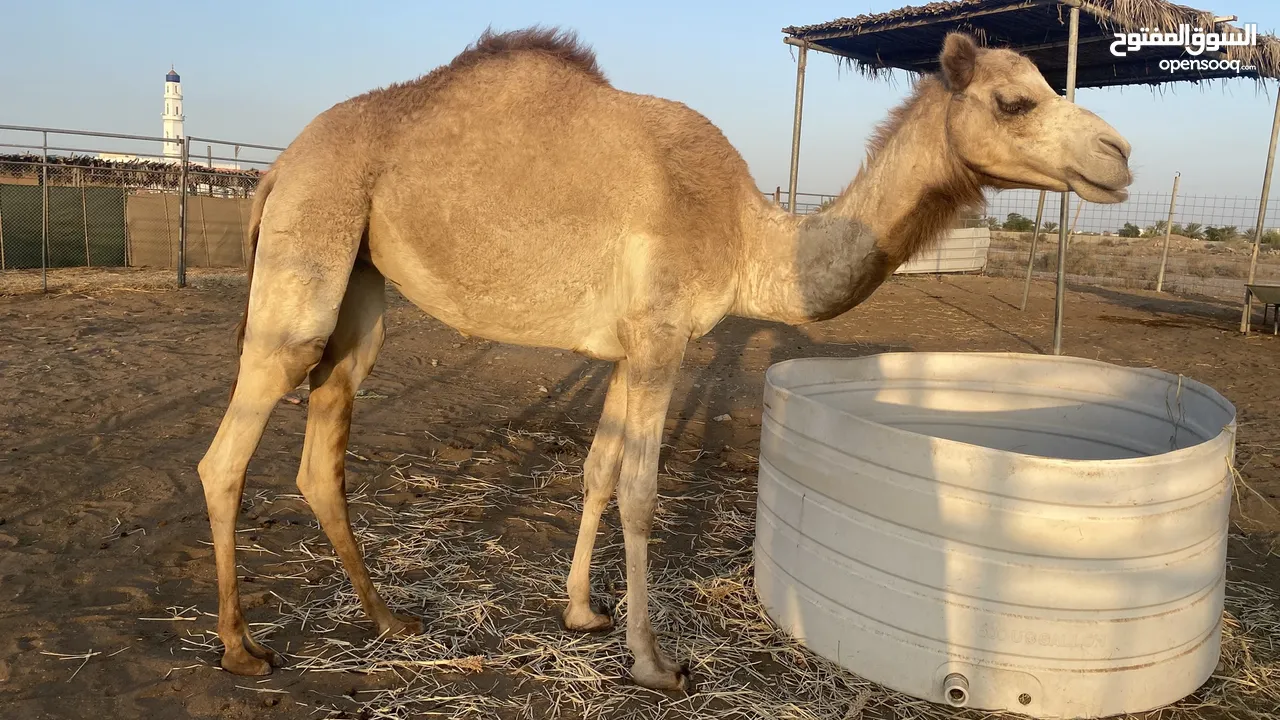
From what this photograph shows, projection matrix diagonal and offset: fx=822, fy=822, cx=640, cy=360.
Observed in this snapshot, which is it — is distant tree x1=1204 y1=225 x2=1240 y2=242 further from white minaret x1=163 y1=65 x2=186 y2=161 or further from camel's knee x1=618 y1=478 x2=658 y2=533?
white minaret x1=163 y1=65 x2=186 y2=161

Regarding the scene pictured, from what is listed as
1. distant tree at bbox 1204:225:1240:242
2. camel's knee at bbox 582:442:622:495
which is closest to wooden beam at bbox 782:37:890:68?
camel's knee at bbox 582:442:622:495

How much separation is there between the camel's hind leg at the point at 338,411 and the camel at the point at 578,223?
32cm

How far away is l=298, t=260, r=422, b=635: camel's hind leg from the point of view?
360 centimetres

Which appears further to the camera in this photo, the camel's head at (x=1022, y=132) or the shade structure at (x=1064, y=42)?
the shade structure at (x=1064, y=42)

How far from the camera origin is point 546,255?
321 centimetres

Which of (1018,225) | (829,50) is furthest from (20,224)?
(1018,225)

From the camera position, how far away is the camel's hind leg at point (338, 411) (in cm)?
360

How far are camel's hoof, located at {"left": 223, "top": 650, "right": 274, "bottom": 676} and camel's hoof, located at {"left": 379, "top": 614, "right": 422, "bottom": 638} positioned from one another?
48 cm

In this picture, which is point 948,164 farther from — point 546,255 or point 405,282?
point 405,282

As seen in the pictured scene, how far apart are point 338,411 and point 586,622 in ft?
4.75

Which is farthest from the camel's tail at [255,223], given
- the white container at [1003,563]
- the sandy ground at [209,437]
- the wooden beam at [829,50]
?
the wooden beam at [829,50]

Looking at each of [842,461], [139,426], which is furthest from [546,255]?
[139,426]

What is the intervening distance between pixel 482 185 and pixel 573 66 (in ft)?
2.32

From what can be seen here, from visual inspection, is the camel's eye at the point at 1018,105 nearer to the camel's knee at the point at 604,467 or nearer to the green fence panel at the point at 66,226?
the camel's knee at the point at 604,467
